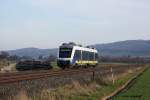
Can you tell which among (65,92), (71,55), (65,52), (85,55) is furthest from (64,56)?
(65,92)

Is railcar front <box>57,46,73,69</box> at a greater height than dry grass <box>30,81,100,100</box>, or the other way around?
railcar front <box>57,46,73,69</box>

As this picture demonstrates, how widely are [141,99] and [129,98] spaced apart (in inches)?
36.0

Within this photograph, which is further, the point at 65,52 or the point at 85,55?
the point at 85,55

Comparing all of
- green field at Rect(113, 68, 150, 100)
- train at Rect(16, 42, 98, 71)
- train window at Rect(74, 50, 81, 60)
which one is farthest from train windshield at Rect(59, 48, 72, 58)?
green field at Rect(113, 68, 150, 100)

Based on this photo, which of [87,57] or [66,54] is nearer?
[66,54]

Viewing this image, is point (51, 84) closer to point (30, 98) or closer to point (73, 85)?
point (73, 85)

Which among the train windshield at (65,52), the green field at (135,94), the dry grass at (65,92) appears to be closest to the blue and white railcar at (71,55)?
the train windshield at (65,52)

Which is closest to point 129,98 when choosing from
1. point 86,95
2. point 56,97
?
point 86,95

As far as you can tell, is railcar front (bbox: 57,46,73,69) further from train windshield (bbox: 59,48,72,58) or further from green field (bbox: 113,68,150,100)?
green field (bbox: 113,68,150,100)

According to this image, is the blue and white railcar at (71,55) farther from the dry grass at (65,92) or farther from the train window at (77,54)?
the dry grass at (65,92)

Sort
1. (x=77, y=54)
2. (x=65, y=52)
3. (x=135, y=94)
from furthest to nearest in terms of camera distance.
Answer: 1. (x=77, y=54)
2. (x=65, y=52)
3. (x=135, y=94)

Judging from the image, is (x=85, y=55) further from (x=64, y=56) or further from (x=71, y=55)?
(x=71, y=55)

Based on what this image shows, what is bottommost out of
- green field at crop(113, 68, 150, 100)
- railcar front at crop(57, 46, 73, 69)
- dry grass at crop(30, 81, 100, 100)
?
green field at crop(113, 68, 150, 100)

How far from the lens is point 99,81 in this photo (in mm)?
32594
